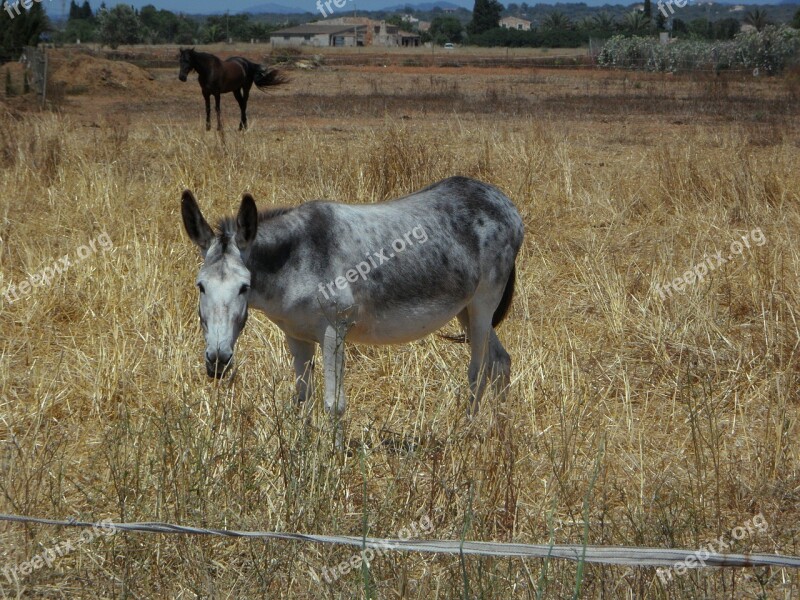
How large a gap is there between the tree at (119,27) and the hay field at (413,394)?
66803mm

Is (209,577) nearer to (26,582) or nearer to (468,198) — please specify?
(26,582)

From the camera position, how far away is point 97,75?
30.6 metres

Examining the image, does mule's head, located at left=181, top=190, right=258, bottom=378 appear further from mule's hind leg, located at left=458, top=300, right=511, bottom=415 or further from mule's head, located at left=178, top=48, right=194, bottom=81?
mule's head, located at left=178, top=48, right=194, bottom=81

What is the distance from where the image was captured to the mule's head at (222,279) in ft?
13.8

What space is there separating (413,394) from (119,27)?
81414 millimetres

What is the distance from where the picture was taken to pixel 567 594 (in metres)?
3.55

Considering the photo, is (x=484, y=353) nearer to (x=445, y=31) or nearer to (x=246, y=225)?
(x=246, y=225)

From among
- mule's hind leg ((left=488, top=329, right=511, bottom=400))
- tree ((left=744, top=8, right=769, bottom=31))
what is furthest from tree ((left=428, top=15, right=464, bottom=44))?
mule's hind leg ((left=488, top=329, right=511, bottom=400))

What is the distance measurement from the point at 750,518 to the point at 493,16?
114989 millimetres

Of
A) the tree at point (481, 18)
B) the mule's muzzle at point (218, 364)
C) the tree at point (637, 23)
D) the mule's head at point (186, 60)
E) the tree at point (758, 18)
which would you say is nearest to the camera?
the mule's muzzle at point (218, 364)

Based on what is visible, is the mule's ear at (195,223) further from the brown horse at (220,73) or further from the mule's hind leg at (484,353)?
the brown horse at (220,73)

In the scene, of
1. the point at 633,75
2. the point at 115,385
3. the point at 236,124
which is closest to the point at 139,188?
the point at 115,385

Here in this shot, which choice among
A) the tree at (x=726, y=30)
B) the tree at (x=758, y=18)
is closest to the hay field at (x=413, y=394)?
the tree at (x=758, y=18)

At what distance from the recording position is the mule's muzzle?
13.6 ft
